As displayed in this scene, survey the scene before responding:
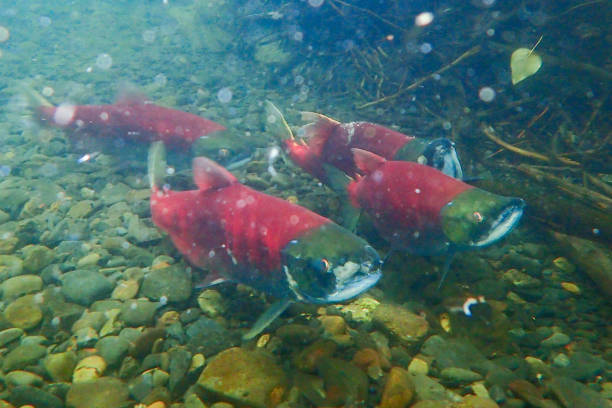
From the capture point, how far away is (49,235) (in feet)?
13.8

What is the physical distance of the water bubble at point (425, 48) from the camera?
767 centimetres

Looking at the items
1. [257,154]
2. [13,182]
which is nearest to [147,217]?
[257,154]

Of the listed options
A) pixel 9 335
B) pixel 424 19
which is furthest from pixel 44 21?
pixel 9 335

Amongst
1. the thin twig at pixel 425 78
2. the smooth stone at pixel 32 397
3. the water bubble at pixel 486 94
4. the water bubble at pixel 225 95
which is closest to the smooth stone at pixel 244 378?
the smooth stone at pixel 32 397

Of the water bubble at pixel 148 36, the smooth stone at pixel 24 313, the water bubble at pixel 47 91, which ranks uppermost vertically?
the smooth stone at pixel 24 313

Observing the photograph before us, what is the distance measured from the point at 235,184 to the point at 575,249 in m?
3.73

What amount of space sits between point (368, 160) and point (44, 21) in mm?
26349

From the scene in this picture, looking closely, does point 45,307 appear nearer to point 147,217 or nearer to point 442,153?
point 147,217

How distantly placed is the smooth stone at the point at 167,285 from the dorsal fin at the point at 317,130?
2.65 m

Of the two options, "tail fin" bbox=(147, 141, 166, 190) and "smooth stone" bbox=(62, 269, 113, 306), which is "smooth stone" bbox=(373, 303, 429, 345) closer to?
"smooth stone" bbox=(62, 269, 113, 306)

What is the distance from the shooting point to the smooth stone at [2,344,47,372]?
2545mm

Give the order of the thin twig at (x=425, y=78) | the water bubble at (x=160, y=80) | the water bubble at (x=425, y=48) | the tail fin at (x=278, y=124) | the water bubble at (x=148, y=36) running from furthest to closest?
the water bubble at (x=148, y=36) < the water bubble at (x=160, y=80) < the water bubble at (x=425, y=48) < the thin twig at (x=425, y=78) < the tail fin at (x=278, y=124)

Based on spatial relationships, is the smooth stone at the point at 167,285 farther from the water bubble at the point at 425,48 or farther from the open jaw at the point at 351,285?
the water bubble at the point at 425,48

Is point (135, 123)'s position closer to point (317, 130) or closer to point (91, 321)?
point (317, 130)
